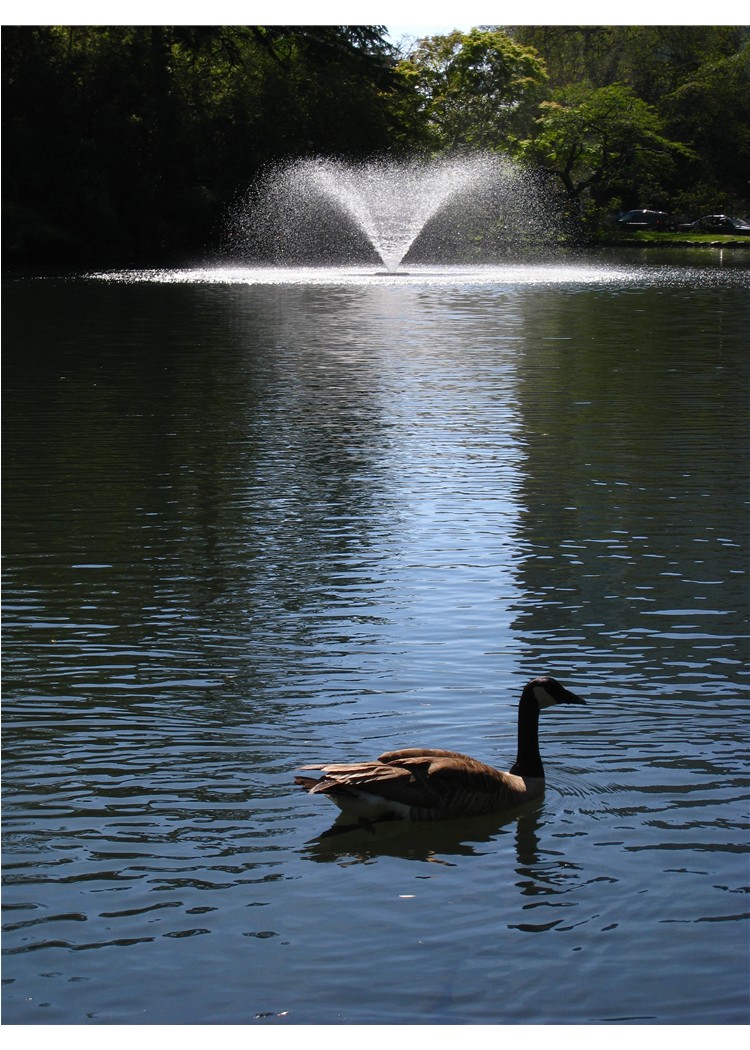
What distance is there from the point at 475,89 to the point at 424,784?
7554 cm

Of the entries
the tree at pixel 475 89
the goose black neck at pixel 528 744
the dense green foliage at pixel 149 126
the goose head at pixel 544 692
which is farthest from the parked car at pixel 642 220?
the goose black neck at pixel 528 744

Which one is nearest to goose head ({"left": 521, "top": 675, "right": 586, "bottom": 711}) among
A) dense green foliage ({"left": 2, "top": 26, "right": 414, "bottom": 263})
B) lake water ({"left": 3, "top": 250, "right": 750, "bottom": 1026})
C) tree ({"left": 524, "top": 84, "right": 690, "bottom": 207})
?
lake water ({"left": 3, "top": 250, "right": 750, "bottom": 1026})

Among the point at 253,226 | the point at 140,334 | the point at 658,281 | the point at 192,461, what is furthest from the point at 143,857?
the point at 253,226

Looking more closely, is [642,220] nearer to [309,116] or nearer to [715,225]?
[715,225]

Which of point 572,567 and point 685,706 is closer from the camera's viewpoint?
point 685,706

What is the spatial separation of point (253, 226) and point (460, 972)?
62667mm

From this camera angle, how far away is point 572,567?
11516 millimetres

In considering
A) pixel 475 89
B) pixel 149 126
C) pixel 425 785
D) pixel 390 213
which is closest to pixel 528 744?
pixel 425 785

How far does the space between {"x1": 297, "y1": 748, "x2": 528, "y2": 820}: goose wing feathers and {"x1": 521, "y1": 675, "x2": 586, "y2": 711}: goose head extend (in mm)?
481

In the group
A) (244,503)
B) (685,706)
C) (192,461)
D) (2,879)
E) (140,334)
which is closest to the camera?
(2,879)

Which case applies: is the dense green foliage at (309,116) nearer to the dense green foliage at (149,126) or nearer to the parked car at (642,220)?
the dense green foliage at (149,126)

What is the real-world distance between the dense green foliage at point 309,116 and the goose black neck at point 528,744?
133ft

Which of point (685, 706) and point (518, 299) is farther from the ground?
point (518, 299)

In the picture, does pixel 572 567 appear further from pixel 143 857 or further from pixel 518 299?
pixel 518 299
